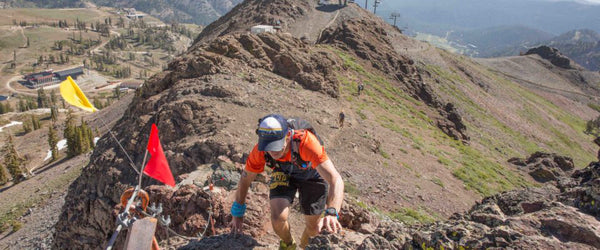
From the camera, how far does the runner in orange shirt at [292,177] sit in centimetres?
479

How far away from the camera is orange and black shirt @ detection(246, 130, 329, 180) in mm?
5059

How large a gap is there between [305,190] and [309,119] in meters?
13.9

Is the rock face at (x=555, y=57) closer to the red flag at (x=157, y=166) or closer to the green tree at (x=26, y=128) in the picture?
the red flag at (x=157, y=166)

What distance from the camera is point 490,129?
44.5 metres

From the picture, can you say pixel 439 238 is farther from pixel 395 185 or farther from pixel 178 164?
pixel 395 185

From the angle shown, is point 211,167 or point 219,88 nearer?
point 211,167

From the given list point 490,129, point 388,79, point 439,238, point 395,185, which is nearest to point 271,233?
point 439,238

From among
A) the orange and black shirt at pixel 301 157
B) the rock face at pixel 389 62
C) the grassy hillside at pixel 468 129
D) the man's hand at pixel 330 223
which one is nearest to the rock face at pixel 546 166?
the grassy hillside at pixel 468 129

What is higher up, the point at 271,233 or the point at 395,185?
the point at 271,233

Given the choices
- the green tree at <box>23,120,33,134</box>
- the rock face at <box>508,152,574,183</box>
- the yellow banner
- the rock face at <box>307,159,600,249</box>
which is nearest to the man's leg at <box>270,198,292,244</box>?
the rock face at <box>307,159,600,249</box>

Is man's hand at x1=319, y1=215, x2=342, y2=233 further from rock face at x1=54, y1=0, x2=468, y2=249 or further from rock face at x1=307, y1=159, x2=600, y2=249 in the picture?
rock face at x1=54, y1=0, x2=468, y2=249

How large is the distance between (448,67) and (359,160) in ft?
185

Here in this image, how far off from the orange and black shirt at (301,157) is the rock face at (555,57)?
147823mm

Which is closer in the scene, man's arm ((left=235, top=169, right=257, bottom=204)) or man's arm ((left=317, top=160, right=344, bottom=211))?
man's arm ((left=317, top=160, right=344, bottom=211))
